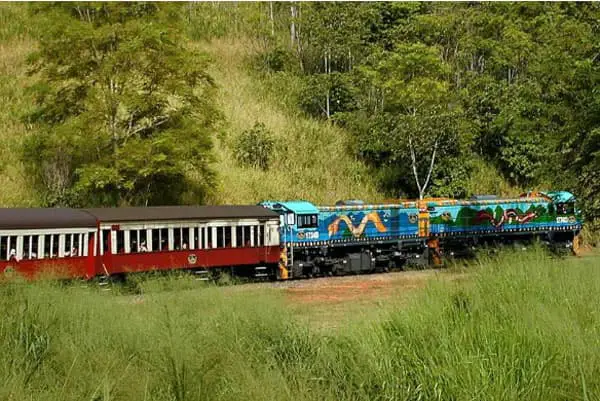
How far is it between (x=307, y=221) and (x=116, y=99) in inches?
297

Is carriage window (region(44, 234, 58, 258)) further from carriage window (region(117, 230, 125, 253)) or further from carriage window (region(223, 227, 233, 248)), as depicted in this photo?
carriage window (region(223, 227, 233, 248))

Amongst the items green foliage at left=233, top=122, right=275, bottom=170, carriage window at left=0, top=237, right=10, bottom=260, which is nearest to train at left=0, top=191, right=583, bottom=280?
carriage window at left=0, top=237, right=10, bottom=260

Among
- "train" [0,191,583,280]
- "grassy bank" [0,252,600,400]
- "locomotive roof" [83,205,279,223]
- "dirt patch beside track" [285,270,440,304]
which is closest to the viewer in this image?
"grassy bank" [0,252,600,400]

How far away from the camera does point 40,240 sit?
55.0 feet

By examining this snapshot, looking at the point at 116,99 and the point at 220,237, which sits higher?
the point at 116,99

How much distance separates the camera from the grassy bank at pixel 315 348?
5094mm

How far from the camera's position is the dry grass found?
30.9m

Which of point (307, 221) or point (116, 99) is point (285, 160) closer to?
point (307, 221)

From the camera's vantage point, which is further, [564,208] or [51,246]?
[564,208]

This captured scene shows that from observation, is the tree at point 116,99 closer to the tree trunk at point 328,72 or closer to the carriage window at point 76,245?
the carriage window at point 76,245

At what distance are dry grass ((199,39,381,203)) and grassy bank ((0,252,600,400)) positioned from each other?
20.8 m

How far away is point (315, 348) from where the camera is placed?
21.9ft

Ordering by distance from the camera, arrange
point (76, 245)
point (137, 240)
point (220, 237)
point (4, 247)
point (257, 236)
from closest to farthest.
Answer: point (4, 247) < point (76, 245) < point (137, 240) < point (220, 237) < point (257, 236)

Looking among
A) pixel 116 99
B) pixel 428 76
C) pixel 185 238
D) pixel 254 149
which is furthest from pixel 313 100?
pixel 185 238
